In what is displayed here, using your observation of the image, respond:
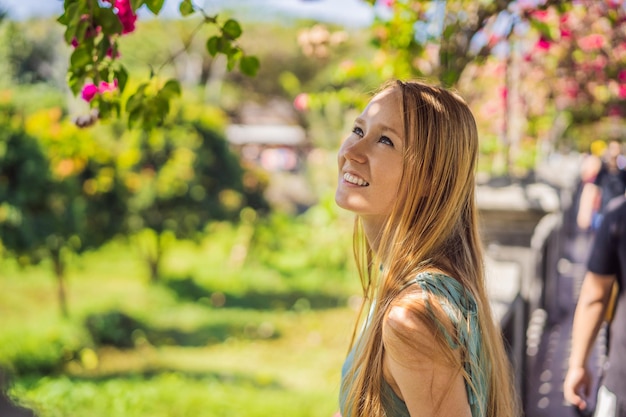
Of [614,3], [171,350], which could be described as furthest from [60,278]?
[614,3]

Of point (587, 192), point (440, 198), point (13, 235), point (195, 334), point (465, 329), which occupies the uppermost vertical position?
point (440, 198)

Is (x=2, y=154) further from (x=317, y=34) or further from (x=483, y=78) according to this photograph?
(x=483, y=78)

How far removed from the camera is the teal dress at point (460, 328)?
1.31m

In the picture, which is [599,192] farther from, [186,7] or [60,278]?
[60,278]

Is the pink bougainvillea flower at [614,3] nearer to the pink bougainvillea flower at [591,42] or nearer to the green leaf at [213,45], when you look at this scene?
the pink bougainvillea flower at [591,42]

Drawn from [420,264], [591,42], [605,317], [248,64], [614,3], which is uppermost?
[614,3]

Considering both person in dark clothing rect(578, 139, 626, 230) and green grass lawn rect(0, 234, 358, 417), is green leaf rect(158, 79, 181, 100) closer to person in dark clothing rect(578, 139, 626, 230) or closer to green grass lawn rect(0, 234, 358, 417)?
green grass lawn rect(0, 234, 358, 417)

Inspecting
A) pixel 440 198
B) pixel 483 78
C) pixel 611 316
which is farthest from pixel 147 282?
pixel 440 198

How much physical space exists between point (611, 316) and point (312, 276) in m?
8.75

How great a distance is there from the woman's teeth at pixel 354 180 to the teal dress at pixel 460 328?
0.80 feet

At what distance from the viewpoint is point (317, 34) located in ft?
16.6

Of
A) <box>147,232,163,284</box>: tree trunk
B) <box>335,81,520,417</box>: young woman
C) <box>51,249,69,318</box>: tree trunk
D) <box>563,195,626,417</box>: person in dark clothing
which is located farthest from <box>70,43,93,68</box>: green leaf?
<box>147,232,163,284</box>: tree trunk

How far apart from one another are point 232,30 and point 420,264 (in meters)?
0.96

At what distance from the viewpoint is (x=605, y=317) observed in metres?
2.51
